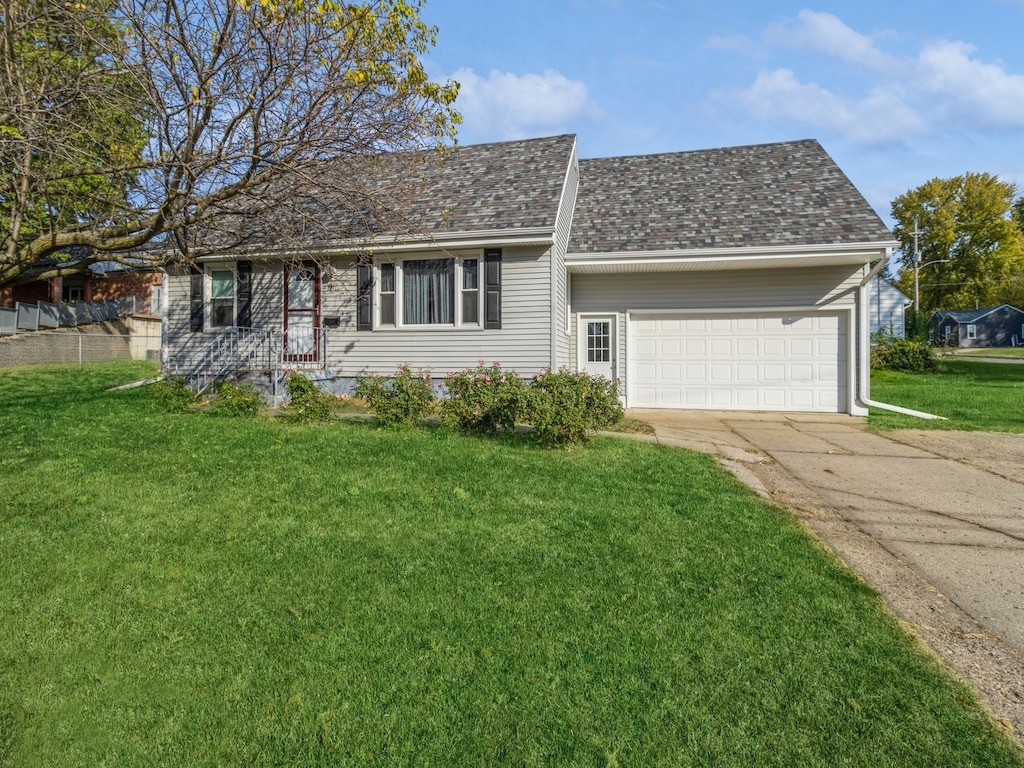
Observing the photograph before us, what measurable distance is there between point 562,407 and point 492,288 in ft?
14.2

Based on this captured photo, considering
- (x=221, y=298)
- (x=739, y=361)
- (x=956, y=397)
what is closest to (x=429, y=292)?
(x=221, y=298)

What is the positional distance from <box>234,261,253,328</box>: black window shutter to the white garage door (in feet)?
26.4

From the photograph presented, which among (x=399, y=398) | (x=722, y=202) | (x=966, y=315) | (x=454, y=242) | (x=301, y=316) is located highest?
Result: (x=966, y=315)

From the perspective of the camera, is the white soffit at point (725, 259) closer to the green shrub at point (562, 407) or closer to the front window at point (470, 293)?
the front window at point (470, 293)

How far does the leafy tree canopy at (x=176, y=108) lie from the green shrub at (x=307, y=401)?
8.13ft

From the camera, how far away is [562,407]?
21.0 feet

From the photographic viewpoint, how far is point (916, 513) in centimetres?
452

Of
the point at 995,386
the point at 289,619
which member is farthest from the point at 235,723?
the point at 995,386

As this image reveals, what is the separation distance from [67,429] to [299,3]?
5989mm

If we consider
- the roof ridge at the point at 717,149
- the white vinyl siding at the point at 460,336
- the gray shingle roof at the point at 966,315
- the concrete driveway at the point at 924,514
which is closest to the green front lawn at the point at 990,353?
the gray shingle roof at the point at 966,315

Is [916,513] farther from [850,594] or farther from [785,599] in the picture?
[785,599]

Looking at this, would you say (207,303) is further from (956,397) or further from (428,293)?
(956,397)

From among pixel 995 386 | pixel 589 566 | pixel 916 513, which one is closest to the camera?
pixel 589 566

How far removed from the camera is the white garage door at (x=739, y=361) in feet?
34.5
